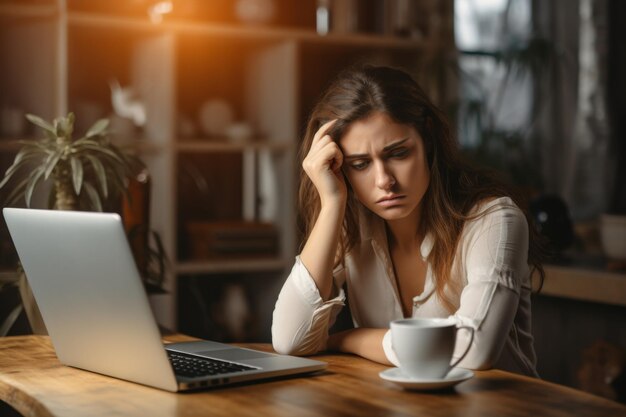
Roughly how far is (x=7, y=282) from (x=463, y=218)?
3.61 feet

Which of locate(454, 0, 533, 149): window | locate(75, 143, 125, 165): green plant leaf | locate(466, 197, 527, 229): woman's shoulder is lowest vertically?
locate(466, 197, 527, 229): woman's shoulder

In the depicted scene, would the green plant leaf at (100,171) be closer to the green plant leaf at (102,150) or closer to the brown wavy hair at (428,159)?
the green plant leaf at (102,150)

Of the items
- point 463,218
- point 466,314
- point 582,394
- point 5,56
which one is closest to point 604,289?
point 463,218

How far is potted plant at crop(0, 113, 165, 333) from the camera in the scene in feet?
7.29

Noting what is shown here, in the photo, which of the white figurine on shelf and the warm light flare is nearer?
the warm light flare

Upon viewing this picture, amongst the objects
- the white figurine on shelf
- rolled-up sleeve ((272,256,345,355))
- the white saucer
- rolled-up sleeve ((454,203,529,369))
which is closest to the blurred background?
the white figurine on shelf

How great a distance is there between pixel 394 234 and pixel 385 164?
29 cm

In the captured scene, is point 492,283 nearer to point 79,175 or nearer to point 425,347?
point 425,347

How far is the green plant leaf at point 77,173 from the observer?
2.20 meters

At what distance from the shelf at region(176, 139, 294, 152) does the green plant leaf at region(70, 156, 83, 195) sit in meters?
1.46

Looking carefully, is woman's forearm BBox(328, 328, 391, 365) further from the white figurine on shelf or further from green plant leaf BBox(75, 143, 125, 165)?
the white figurine on shelf

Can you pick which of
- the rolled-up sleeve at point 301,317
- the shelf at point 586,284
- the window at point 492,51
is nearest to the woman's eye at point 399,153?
the rolled-up sleeve at point 301,317

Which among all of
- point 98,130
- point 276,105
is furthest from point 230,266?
point 98,130

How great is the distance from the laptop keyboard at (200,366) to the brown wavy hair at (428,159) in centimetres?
54
